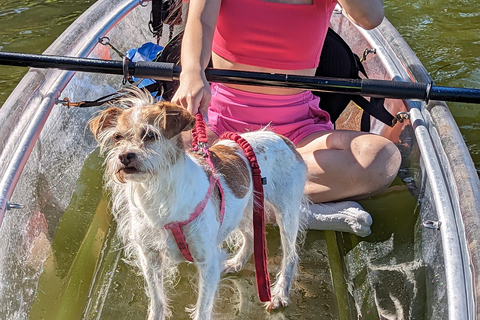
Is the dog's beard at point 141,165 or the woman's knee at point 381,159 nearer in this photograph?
the dog's beard at point 141,165

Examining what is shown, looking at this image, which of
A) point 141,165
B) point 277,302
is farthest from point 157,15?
point 141,165

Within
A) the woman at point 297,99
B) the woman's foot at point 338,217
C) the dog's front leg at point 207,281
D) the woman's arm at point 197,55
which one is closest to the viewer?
the dog's front leg at point 207,281

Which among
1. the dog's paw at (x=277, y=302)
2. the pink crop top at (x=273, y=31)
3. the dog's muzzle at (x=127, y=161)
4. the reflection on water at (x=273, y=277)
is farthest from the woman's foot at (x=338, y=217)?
the dog's muzzle at (x=127, y=161)

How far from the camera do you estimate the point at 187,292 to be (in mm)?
2602

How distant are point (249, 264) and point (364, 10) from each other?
1.46 m

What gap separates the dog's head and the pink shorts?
121cm

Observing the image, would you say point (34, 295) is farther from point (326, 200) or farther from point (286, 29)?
point (286, 29)

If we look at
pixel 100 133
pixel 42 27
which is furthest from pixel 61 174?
pixel 42 27

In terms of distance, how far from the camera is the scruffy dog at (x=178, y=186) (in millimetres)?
1513

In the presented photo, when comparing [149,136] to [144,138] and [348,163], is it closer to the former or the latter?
[144,138]

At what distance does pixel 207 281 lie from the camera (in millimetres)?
1937

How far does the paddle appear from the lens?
2225mm

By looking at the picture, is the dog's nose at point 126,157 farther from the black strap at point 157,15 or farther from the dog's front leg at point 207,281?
the black strap at point 157,15

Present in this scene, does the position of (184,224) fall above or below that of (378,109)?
above
